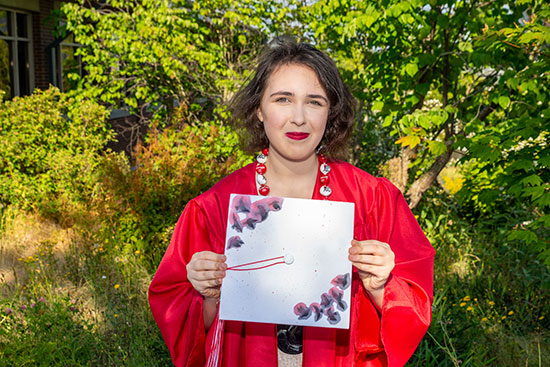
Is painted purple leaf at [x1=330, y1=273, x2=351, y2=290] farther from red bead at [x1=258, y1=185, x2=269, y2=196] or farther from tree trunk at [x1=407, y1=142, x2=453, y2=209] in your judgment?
tree trunk at [x1=407, y1=142, x2=453, y2=209]

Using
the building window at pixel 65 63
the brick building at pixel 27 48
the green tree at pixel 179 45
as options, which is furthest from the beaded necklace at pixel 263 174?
the building window at pixel 65 63

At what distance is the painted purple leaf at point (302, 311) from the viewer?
5.15ft

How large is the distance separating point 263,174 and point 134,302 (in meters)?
2.95

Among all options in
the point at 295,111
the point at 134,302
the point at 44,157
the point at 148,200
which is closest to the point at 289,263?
the point at 295,111

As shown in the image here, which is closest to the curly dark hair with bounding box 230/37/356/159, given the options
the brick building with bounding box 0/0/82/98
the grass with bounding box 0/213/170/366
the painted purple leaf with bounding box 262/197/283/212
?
the painted purple leaf with bounding box 262/197/283/212

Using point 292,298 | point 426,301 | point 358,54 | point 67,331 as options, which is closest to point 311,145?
point 292,298

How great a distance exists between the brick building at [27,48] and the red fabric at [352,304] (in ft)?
29.5

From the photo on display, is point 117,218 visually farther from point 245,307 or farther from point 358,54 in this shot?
point 358,54

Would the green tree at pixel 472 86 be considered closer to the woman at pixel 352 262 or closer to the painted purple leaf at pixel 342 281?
the woman at pixel 352 262

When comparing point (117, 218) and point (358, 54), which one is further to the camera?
point (358, 54)

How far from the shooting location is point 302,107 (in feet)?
5.58

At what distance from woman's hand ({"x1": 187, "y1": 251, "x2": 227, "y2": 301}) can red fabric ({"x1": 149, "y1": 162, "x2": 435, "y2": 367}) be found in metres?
0.10

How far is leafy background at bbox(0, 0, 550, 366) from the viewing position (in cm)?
354

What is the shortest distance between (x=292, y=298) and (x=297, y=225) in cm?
22
